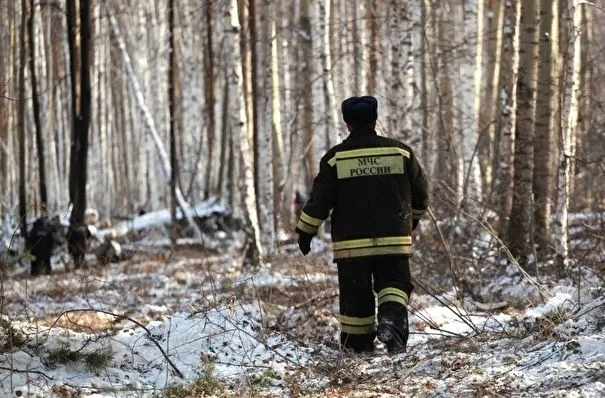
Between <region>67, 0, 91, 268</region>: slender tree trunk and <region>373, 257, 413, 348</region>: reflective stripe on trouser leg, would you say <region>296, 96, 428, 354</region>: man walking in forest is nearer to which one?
<region>373, 257, 413, 348</region>: reflective stripe on trouser leg

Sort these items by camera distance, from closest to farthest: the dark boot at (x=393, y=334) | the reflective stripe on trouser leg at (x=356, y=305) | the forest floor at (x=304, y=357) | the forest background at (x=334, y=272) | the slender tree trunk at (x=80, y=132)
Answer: the forest floor at (x=304, y=357)
the forest background at (x=334, y=272)
the dark boot at (x=393, y=334)
the reflective stripe on trouser leg at (x=356, y=305)
the slender tree trunk at (x=80, y=132)

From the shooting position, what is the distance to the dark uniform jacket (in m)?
5.70

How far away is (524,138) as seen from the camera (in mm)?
9328

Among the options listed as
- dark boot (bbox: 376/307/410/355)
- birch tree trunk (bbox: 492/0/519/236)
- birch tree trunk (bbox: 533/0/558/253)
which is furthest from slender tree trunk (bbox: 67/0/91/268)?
dark boot (bbox: 376/307/410/355)

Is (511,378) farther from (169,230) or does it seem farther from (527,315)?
(169,230)

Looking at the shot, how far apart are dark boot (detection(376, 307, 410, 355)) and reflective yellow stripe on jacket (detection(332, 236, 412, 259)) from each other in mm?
438

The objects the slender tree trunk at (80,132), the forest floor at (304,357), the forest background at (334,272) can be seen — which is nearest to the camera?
the forest floor at (304,357)

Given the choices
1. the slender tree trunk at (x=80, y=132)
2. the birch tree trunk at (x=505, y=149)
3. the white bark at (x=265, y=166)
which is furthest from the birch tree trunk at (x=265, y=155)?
the birch tree trunk at (x=505, y=149)

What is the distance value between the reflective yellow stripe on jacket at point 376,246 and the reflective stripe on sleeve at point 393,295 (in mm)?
261

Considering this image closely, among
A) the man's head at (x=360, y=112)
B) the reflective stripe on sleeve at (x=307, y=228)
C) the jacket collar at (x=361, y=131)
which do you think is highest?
the man's head at (x=360, y=112)

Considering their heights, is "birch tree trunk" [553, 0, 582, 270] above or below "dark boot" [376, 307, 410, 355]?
above

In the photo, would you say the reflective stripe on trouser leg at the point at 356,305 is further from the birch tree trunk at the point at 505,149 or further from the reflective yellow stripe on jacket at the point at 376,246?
the birch tree trunk at the point at 505,149

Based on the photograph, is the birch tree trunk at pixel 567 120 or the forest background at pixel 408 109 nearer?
the birch tree trunk at pixel 567 120

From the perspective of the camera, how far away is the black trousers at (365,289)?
18.8 ft
